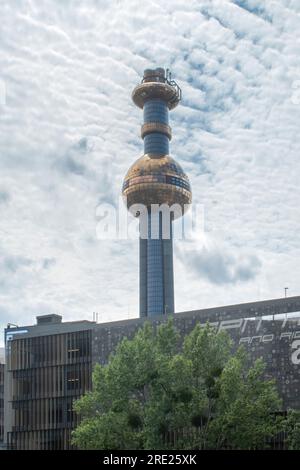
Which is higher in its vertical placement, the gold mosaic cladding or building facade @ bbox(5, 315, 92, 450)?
the gold mosaic cladding

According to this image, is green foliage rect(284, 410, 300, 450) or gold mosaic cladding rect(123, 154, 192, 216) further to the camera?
gold mosaic cladding rect(123, 154, 192, 216)

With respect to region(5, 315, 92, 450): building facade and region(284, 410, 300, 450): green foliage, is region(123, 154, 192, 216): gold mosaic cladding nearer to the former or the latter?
region(5, 315, 92, 450): building facade

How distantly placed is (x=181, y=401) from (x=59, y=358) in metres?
53.6

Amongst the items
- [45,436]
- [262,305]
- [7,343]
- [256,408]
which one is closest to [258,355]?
[262,305]

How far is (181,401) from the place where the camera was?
70.4 metres

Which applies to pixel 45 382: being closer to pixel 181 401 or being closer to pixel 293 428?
pixel 293 428

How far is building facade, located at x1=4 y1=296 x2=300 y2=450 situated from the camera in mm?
98312

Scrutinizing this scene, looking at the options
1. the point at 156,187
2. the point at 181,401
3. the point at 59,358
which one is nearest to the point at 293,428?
the point at 181,401

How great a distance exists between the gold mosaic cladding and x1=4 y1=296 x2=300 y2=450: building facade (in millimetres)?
67941

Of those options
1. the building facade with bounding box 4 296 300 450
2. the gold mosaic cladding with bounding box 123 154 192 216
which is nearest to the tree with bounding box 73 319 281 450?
the building facade with bounding box 4 296 300 450

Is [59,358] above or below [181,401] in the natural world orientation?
above

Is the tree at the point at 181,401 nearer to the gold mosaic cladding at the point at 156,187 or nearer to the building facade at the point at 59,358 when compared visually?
the building facade at the point at 59,358

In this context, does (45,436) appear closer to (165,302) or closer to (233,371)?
(233,371)

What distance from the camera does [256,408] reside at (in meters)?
70.4
